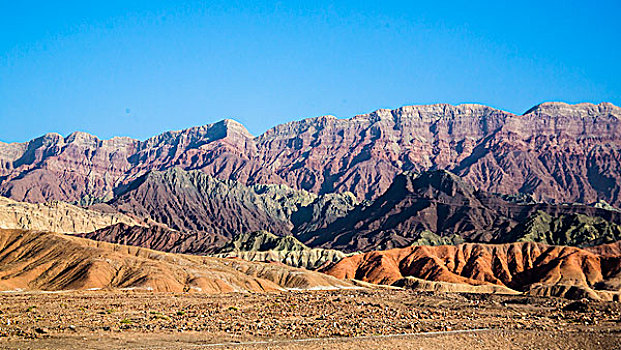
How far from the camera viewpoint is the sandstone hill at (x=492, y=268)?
6334 inches

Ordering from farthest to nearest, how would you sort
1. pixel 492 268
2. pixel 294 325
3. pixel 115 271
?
pixel 492 268 → pixel 115 271 → pixel 294 325

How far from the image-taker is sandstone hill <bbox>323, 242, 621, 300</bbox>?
6334 inches

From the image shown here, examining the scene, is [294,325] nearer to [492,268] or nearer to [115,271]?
[115,271]

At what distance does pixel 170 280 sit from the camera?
111 meters

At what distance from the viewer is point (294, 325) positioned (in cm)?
5172

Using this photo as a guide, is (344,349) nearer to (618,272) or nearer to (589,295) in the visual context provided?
(589,295)

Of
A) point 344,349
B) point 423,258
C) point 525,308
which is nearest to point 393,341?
point 344,349

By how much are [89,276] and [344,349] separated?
76456 mm

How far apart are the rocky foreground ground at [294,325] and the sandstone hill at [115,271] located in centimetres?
3626

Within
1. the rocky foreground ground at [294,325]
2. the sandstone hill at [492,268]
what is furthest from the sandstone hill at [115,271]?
the rocky foreground ground at [294,325]

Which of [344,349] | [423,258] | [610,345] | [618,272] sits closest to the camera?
[344,349]

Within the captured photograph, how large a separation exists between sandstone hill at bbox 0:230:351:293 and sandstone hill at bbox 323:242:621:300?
36.0 metres

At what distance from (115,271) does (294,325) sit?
69775mm

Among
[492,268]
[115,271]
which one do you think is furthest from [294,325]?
[492,268]
